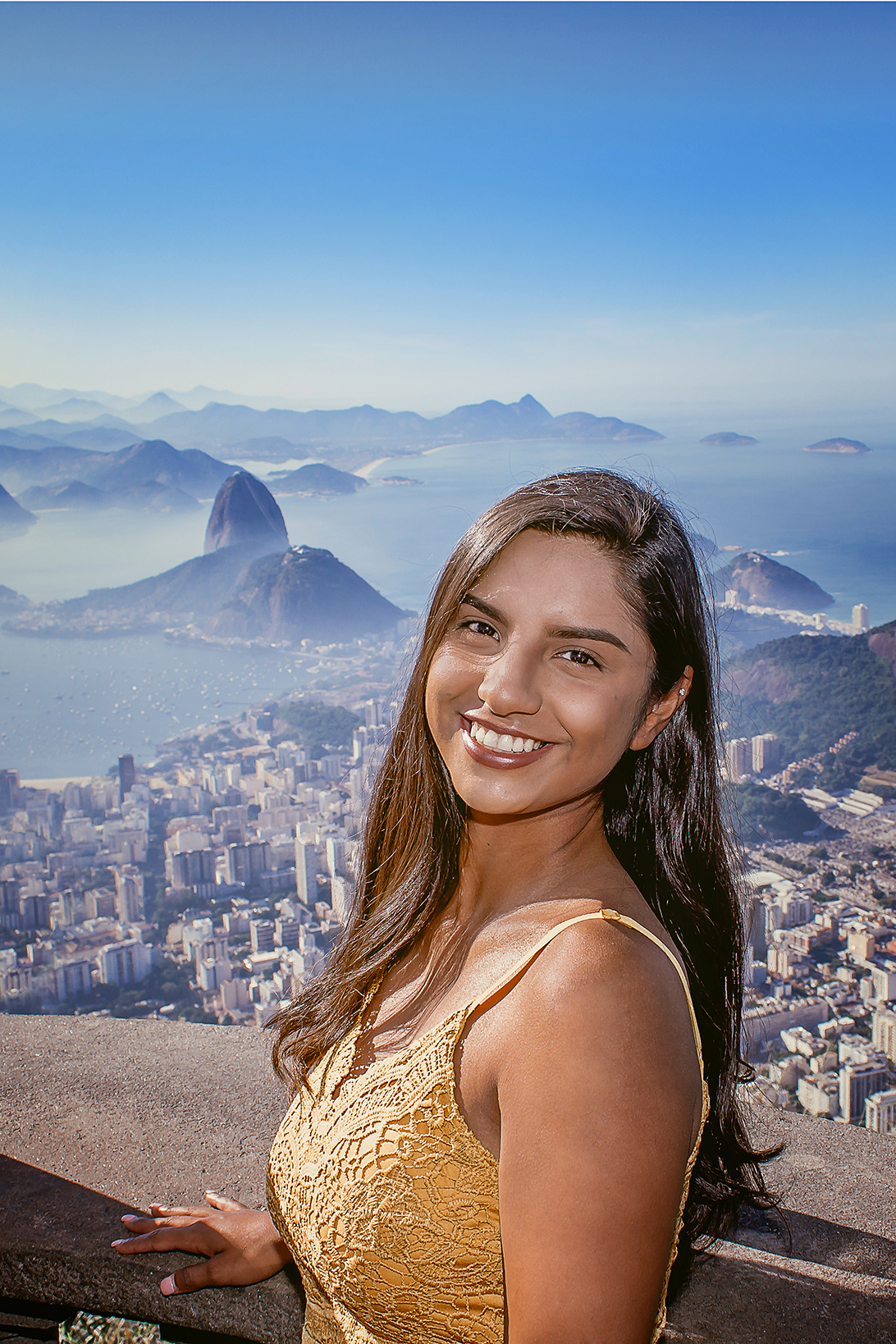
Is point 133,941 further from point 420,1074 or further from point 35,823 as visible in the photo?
point 420,1074

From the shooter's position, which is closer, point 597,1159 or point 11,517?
point 597,1159

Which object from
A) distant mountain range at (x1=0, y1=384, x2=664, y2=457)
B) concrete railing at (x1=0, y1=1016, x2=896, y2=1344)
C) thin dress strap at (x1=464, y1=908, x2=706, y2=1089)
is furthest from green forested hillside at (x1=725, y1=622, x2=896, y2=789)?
thin dress strap at (x1=464, y1=908, x2=706, y2=1089)

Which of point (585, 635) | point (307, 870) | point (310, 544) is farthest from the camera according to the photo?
point (310, 544)

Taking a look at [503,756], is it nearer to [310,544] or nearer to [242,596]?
[310,544]

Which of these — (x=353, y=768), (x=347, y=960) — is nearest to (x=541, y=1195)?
(x=347, y=960)

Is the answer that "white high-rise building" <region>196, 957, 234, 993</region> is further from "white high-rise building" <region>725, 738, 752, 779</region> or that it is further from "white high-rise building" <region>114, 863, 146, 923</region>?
"white high-rise building" <region>725, 738, 752, 779</region>

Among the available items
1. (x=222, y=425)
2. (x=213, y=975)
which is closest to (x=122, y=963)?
(x=213, y=975)
